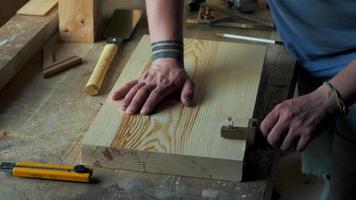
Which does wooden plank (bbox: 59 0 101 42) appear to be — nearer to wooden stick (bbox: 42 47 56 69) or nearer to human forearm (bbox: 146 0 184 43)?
wooden stick (bbox: 42 47 56 69)

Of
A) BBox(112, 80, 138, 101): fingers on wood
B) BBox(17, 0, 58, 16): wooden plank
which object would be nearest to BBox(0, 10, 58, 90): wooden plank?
BBox(17, 0, 58, 16): wooden plank

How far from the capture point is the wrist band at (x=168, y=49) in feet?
4.34

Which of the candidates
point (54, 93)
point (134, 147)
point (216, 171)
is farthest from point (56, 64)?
point (216, 171)

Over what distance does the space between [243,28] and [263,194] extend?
0.74 meters

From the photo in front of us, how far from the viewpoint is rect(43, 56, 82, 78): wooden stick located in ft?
4.65

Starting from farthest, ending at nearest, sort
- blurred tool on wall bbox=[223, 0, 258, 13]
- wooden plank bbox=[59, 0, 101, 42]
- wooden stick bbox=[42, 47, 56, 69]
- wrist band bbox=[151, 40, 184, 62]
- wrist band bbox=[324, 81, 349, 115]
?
blurred tool on wall bbox=[223, 0, 258, 13], wooden plank bbox=[59, 0, 101, 42], wooden stick bbox=[42, 47, 56, 69], wrist band bbox=[151, 40, 184, 62], wrist band bbox=[324, 81, 349, 115]

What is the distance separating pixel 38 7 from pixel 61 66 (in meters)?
0.30

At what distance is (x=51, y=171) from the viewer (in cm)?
106

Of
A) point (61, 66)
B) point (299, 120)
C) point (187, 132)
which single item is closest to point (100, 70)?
point (61, 66)

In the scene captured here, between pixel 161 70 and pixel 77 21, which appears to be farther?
pixel 77 21

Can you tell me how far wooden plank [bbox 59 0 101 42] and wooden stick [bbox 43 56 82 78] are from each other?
0.12 m

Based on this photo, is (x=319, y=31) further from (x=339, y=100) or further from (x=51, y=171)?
(x=51, y=171)

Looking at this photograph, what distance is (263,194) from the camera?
3.43 ft

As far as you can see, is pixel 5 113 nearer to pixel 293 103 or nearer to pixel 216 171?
pixel 216 171
